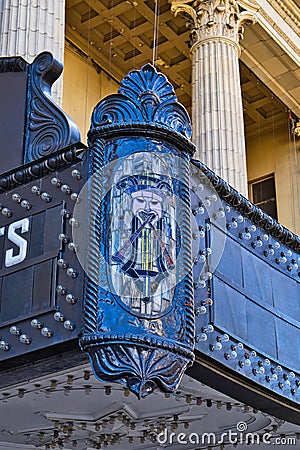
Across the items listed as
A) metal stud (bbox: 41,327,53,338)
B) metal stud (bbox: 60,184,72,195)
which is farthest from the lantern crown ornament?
metal stud (bbox: 41,327,53,338)

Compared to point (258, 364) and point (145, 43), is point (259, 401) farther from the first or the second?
point (145, 43)

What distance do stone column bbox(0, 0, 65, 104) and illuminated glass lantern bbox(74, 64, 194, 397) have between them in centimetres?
542

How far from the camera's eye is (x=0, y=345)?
723 centimetres

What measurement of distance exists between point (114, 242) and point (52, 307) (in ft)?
2.43

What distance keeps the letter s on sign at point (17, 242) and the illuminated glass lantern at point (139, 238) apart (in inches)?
25.8

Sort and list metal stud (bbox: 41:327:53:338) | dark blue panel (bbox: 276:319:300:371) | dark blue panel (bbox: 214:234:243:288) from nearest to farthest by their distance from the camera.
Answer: metal stud (bbox: 41:327:53:338) < dark blue panel (bbox: 214:234:243:288) < dark blue panel (bbox: 276:319:300:371)

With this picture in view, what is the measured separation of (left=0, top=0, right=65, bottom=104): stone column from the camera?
42.8 ft

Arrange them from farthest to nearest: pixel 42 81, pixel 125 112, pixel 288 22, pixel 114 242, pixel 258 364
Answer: pixel 288 22 < pixel 42 81 < pixel 258 364 < pixel 125 112 < pixel 114 242

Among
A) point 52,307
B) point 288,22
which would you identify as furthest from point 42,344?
point 288,22

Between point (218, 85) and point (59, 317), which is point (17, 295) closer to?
point (59, 317)

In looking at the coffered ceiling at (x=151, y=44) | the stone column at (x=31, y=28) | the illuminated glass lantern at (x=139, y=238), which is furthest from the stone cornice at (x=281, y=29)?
the illuminated glass lantern at (x=139, y=238)

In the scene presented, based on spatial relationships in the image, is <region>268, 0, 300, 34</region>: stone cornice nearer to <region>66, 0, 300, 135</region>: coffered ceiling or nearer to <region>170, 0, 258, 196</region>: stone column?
<region>66, 0, 300, 135</region>: coffered ceiling

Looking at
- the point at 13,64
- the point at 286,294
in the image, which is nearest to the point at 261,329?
the point at 286,294

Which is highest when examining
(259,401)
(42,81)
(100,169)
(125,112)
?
(42,81)
